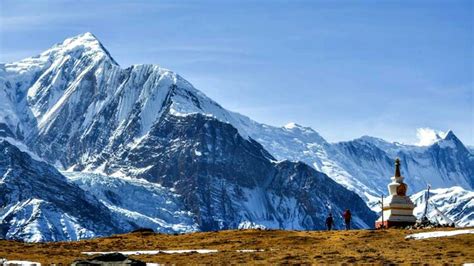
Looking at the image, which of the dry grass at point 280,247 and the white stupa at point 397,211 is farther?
the white stupa at point 397,211

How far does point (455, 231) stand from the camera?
69.9 metres

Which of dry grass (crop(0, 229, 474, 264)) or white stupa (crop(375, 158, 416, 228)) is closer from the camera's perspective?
dry grass (crop(0, 229, 474, 264))

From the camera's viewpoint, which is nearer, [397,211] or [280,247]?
[280,247]

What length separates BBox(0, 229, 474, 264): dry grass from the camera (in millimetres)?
61125

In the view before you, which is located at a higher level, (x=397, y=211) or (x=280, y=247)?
(x=397, y=211)

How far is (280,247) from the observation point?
6969 cm

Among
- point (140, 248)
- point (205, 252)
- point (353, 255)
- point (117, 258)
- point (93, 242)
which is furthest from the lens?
point (93, 242)

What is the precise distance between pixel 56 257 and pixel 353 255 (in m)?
17.6

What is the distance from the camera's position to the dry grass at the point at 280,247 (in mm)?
61125

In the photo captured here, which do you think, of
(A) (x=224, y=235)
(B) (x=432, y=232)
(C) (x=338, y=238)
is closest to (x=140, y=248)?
(A) (x=224, y=235)

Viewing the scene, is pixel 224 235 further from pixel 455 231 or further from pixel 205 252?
pixel 455 231

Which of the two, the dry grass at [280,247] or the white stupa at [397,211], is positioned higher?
the white stupa at [397,211]

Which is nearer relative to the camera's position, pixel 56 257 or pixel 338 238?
pixel 56 257

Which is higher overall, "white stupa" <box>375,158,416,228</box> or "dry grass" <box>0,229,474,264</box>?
"white stupa" <box>375,158,416,228</box>
